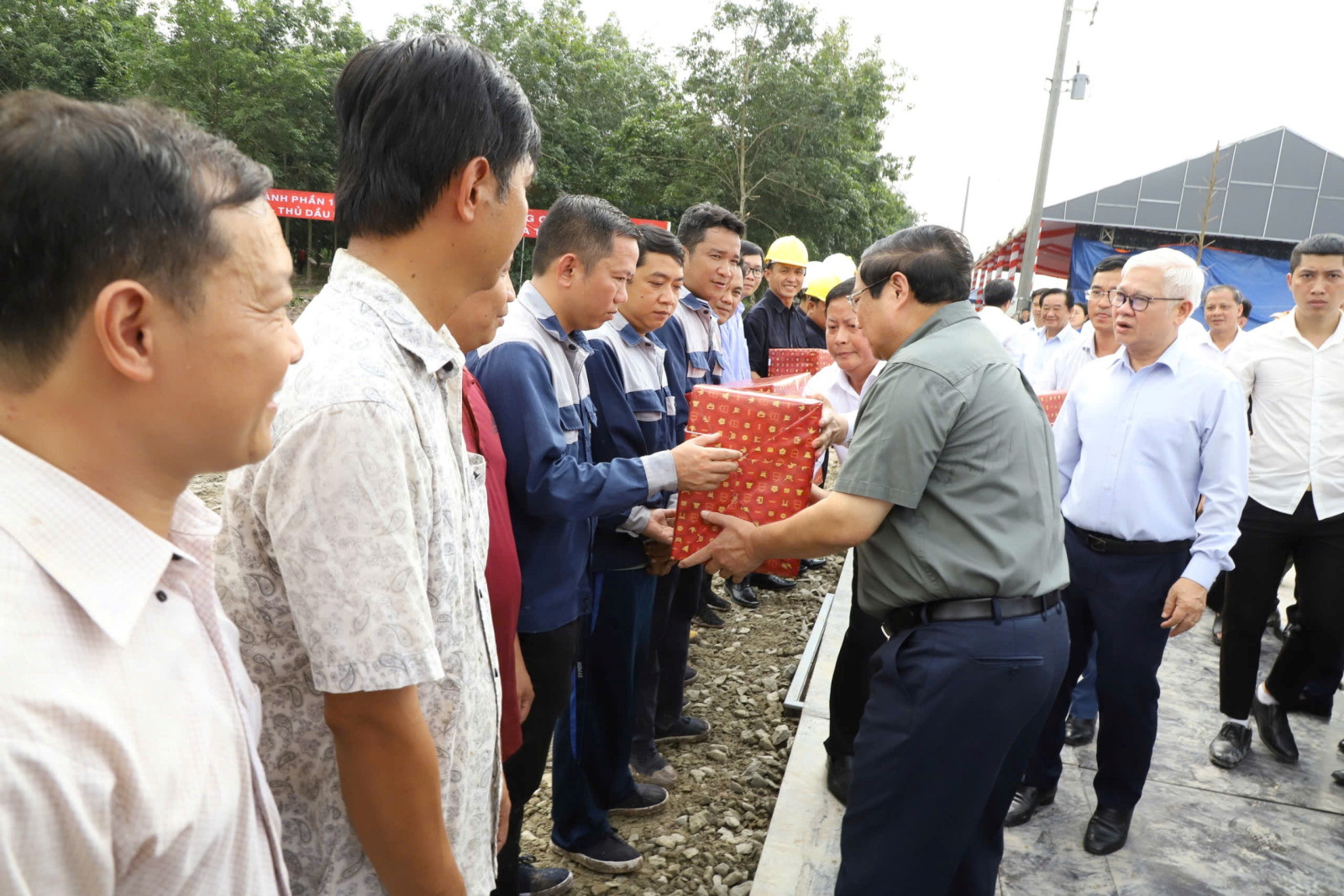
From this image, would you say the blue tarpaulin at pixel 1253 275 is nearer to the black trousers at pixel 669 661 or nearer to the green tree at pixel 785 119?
the green tree at pixel 785 119

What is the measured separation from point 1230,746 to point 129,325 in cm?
473

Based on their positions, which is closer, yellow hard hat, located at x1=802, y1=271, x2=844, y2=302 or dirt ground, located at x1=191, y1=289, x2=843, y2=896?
dirt ground, located at x1=191, y1=289, x2=843, y2=896

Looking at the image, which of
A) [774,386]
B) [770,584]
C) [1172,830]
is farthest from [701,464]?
[770,584]

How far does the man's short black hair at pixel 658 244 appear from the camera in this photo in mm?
3289

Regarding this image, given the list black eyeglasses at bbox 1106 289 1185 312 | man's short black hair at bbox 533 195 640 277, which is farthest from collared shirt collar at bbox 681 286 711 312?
black eyeglasses at bbox 1106 289 1185 312

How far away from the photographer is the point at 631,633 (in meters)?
3.00

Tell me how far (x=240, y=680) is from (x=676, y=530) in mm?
1801

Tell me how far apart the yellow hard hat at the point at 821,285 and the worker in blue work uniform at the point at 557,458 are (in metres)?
4.63

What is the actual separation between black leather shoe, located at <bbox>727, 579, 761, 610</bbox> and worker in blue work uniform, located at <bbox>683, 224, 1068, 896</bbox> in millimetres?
3423

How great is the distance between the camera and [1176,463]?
3.16 meters

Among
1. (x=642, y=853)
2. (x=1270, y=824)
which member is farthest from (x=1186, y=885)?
(x=642, y=853)

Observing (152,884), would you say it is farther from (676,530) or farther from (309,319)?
(676,530)

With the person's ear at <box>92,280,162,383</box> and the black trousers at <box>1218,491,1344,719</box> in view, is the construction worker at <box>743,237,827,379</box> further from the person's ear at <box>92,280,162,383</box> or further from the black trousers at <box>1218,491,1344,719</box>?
the person's ear at <box>92,280,162,383</box>

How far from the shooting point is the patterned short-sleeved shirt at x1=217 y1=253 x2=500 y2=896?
3.35ft
